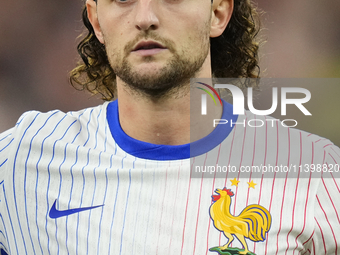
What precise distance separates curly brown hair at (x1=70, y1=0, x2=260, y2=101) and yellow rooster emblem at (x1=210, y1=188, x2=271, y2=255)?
0.85m

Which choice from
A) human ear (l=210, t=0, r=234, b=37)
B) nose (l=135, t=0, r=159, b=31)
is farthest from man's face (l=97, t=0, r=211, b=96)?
human ear (l=210, t=0, r=234, b=37)

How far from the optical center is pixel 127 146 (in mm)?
1593

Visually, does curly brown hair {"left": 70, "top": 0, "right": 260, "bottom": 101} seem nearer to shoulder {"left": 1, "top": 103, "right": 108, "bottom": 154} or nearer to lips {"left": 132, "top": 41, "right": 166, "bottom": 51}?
shoulder {"left": 1, "top": 103, "right": 108, "bottom": 154}

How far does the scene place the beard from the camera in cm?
145

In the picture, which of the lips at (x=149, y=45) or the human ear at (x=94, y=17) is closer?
the lips at (x=149, y=45)

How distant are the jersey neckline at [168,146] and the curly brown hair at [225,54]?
524 millimetres

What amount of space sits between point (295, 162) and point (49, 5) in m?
3.64

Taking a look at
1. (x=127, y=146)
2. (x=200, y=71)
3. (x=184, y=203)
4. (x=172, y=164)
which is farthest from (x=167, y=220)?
(x=200, y=71)

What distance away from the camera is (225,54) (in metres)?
2.10

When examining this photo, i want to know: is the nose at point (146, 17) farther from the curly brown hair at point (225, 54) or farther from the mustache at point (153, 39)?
the curly brown hair at point (225, 54)

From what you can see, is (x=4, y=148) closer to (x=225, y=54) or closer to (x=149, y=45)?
(x=149, y=45)

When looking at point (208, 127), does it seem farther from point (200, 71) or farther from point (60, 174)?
point (60, 174)

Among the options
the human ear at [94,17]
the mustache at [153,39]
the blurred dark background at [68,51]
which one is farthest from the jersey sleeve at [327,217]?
the blurred dark background at [68,51]

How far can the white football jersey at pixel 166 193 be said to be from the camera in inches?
56.4
